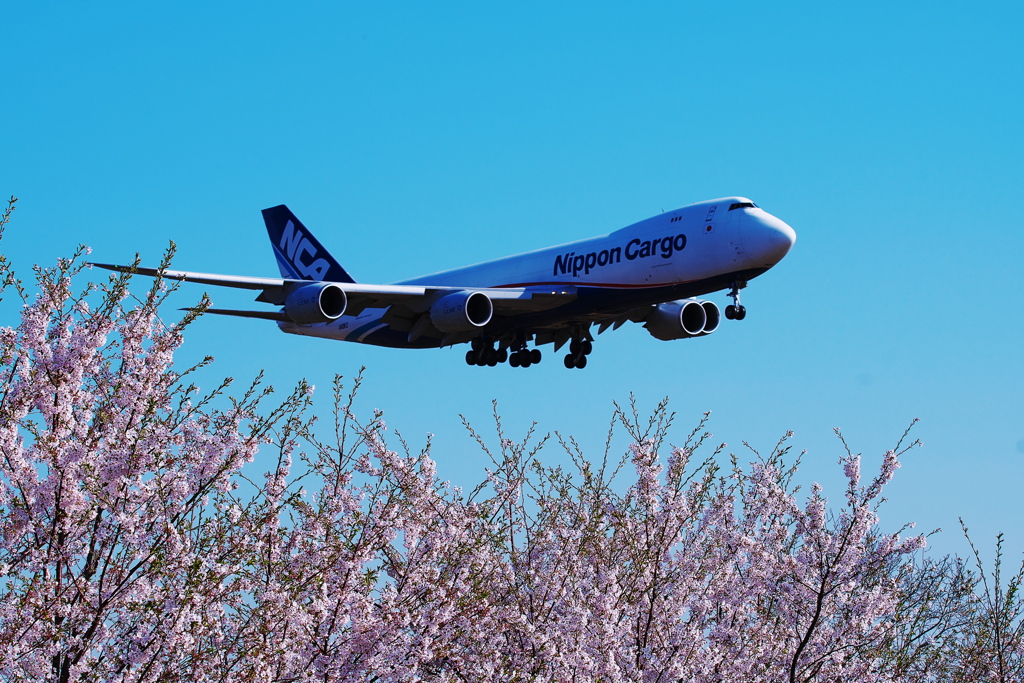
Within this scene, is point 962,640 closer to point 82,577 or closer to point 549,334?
point 82,577

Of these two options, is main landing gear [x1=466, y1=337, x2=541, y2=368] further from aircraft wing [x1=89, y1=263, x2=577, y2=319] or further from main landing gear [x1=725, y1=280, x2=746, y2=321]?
main landing gear [x1=725, y1=280, x2=746, y2=321]

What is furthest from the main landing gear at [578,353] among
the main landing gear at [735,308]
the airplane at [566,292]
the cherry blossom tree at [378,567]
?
the cherry blossom tree at [378,567]

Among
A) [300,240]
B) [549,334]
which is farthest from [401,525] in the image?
[300,240]

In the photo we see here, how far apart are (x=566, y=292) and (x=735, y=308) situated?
4837 millimetres

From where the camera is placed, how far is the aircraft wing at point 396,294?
2709 cm

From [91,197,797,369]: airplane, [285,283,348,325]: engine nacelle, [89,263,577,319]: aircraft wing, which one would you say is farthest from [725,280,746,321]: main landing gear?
[285,283,348,325]: engine nacelle

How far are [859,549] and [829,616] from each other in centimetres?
86

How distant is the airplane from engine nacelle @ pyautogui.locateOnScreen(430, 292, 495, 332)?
0.03 m

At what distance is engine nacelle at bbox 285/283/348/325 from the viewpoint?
2569 cm

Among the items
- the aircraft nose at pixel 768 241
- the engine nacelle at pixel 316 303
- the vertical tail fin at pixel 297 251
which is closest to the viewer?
the aircraft nose at pixel 768 241

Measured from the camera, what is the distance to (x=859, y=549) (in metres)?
10.4

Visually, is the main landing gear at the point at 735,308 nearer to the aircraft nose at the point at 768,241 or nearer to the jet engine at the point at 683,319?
the aircraft nose at the point at 768,241

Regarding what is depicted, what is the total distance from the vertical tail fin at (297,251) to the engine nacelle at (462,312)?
30.0 ft

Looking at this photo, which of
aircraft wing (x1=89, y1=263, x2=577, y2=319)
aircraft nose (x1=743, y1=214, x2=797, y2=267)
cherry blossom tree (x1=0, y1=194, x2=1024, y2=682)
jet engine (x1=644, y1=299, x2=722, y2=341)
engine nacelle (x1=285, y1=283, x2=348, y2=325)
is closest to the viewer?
cherry blossom tree (x1=0, y1=194, x2=1024, y2=682)
